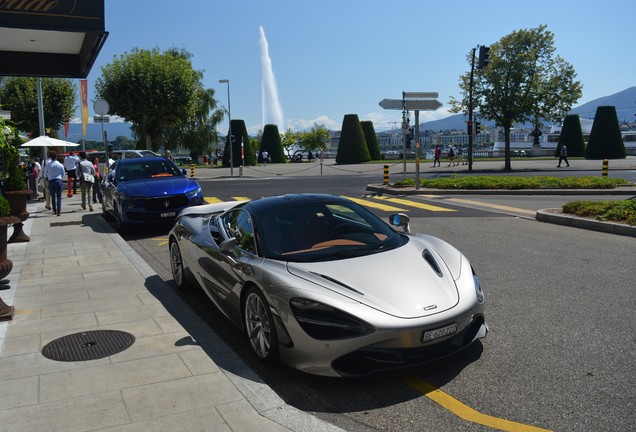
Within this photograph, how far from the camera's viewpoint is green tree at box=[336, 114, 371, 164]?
172 feet

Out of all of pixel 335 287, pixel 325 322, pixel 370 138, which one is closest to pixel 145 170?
pixel 335 287

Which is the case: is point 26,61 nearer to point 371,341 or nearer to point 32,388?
point 32,388

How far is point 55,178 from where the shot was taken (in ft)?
49.7

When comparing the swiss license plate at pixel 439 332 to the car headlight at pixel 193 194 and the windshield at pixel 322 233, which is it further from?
the car headlight at pixel 193 194

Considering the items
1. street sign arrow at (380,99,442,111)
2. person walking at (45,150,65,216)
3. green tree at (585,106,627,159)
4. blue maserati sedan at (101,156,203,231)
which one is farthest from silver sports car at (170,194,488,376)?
green tree at (585,106,627,159)

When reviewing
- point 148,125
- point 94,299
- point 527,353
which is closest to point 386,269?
point 527,353

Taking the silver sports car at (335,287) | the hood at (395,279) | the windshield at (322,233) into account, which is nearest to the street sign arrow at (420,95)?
the silver sports car at (335,287)

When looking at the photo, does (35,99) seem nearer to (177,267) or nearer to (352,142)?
(352,142)

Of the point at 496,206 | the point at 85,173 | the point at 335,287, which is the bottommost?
the point at 496,206

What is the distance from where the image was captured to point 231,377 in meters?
4.26

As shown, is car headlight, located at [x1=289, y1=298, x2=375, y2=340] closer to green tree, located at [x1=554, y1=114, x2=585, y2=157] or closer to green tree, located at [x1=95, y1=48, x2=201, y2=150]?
green tree, located at [x1=95, y1=48, x2=201, y2=150]

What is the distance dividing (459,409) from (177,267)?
4389 mm

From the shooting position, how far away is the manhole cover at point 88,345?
478 cm

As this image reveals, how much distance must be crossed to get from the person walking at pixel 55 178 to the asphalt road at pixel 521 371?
27.4ft
